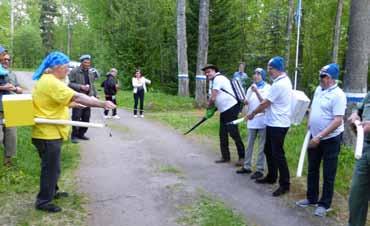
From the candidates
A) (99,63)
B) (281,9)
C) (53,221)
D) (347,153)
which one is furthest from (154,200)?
(99,63)

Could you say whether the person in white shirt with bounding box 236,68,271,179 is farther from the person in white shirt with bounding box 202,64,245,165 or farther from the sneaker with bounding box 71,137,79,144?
the sneaker with bounding box 71,137,79,144

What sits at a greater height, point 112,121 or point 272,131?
point 272,131

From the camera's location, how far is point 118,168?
7.57 m

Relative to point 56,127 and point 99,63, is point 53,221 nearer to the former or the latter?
point 56,127

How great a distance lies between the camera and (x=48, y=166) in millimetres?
5223

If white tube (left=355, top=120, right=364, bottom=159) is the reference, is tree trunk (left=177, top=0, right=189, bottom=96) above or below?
above

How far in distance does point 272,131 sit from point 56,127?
3.01m

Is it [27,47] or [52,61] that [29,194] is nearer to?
[52,61]

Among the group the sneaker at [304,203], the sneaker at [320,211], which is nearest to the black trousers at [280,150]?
the sneaker at [304,203]

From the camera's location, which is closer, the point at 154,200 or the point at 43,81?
the point at 43,81

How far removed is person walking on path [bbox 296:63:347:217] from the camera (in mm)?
5230

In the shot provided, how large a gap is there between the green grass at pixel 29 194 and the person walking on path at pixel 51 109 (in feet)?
0.66

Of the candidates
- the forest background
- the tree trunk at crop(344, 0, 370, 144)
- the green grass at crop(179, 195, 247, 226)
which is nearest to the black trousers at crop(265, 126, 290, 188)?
the green grass at crop(179, 195, 247, 226)

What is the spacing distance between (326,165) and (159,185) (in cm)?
253
